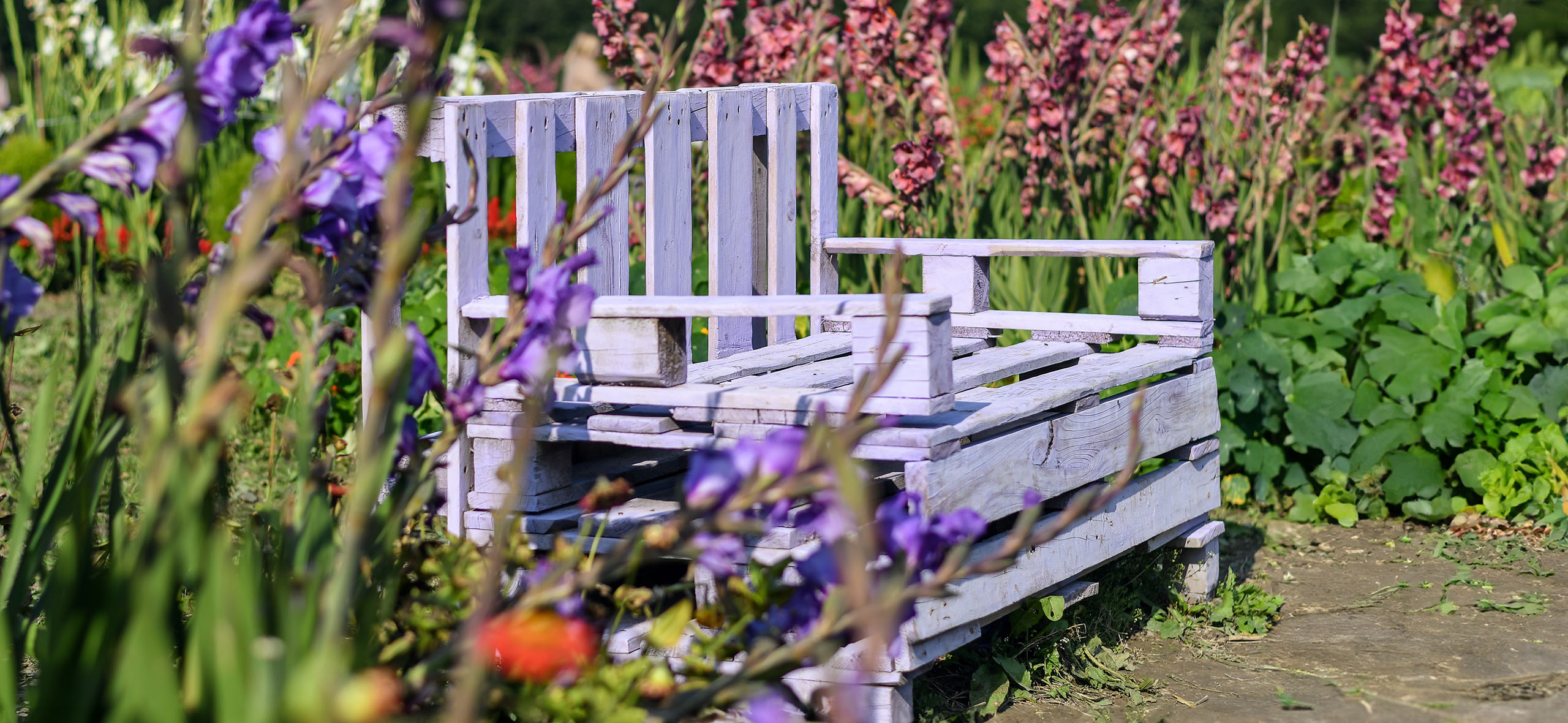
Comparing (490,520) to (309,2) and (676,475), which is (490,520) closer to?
(676,475)

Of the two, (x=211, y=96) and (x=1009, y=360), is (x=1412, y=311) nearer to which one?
(x=1009, y=360)

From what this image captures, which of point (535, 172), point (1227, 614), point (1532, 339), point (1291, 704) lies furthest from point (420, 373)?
point (1532, 339)

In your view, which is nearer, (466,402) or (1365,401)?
(466,402)

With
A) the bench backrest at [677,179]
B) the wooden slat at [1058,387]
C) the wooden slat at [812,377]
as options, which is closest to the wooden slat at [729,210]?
the bench backrest at [677,179]

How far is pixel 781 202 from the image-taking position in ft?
9.88

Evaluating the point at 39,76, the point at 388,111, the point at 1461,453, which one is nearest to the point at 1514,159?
the point at 1461,453

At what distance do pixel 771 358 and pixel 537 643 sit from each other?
1810mm

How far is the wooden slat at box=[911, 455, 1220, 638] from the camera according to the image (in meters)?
2.14

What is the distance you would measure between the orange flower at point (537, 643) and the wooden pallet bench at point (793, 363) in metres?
0.19

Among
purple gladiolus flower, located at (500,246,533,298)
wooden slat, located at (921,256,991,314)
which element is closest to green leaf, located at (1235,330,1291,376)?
wooden slat, located at (921,256,991,314)

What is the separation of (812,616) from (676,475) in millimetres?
1257

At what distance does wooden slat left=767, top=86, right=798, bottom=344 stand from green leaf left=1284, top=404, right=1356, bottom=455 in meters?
1.26

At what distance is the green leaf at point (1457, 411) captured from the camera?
136 inches

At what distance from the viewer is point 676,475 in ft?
8.30
